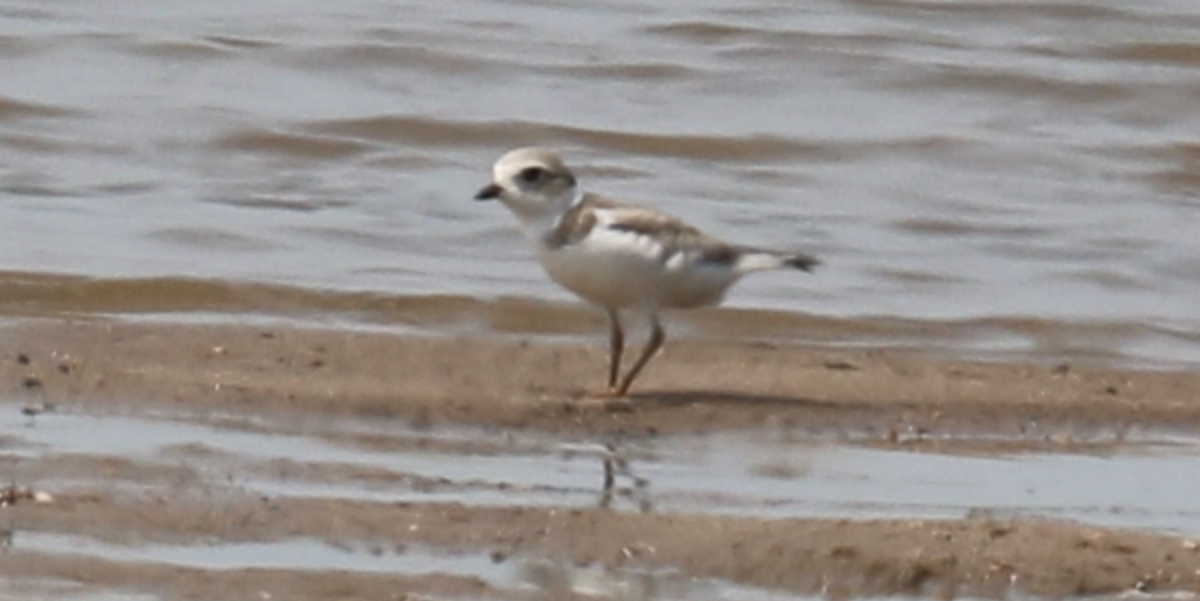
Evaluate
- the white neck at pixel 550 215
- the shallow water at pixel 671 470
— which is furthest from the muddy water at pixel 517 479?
the white neck at pixel 550 215

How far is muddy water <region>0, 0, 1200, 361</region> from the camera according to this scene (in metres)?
10.0

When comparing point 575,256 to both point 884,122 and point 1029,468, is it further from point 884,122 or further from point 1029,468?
point 884,122

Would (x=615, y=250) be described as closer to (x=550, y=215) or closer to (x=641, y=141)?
(x=550, y=215)

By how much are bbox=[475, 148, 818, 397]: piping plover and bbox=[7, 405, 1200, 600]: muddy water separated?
53cm

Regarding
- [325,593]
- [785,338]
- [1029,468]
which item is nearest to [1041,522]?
[1029,468]

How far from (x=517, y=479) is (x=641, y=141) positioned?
221 inches

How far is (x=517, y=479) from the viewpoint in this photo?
22.5 feet

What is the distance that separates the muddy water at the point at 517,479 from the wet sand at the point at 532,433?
2 centimetres

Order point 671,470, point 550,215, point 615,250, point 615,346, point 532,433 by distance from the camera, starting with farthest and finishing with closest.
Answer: point 615,346
point 550,215
point 615,250
point 532,433
point 671,470

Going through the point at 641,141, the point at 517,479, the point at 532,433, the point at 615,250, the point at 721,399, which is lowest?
the point at 641,141

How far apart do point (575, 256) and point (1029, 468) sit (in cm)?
135

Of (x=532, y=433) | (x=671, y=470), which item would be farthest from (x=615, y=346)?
(x=671, y=470)

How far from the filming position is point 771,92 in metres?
13.4

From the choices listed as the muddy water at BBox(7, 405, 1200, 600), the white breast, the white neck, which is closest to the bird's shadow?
the white breast
